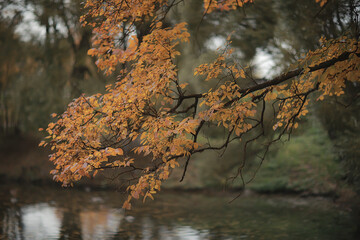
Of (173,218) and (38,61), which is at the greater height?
(38,61)

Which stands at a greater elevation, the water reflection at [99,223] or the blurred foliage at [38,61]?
the blurred foliage at [38,61]

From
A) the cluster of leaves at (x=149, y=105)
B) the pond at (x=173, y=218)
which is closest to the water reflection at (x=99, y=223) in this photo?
the pond at (x=173, y=218)

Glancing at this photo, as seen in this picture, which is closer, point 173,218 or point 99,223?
point 99,223

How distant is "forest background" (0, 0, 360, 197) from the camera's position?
7996 mm

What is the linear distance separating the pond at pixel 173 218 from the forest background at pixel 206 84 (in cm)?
82

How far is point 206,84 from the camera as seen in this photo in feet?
26.1

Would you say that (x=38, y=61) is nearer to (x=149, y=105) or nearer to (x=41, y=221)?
(x=41, y=221)

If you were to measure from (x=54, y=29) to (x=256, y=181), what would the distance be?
7599 mm

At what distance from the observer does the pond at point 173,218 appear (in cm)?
787

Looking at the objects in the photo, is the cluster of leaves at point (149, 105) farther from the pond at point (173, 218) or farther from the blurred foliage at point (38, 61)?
the blurred foliage at point (38, 61)

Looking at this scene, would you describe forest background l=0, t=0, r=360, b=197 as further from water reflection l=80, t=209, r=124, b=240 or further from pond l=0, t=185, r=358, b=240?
water reflection l=80, t=209, r=124, b=240

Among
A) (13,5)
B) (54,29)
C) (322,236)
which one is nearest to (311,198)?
Answer: (322,236)

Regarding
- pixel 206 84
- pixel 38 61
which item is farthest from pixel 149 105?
pixel 38 61

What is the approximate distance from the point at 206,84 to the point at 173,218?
345cm
